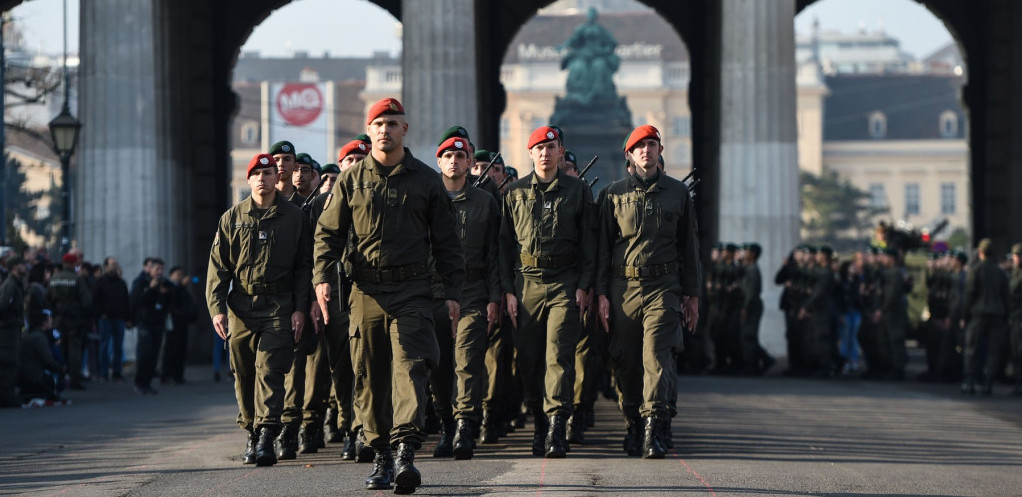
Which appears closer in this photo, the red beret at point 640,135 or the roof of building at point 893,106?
the red beret at point 640,135

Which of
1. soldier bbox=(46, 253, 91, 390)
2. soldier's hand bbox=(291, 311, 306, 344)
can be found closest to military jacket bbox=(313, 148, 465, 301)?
soldier's hand bbox=(291, 311, 306, 344)

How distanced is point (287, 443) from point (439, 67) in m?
16.3

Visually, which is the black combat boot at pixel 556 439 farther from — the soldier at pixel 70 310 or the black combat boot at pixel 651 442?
the soldier at pixel 70 310

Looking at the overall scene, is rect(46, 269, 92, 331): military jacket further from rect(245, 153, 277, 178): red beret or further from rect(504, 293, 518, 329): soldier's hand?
rect(504, 293, 518, 329): soldier's hand

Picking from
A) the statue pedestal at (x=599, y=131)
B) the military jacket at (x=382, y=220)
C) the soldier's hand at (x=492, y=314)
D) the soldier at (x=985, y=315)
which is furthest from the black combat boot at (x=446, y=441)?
the statue pedestal at (x=599, y=131)

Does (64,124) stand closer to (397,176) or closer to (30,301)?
(30,301)

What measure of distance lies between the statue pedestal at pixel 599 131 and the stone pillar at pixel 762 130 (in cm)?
5344

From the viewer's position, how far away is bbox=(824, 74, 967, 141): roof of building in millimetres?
145500

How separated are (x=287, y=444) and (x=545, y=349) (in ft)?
6.63

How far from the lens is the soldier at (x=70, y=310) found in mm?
24531

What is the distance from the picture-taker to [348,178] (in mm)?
11219

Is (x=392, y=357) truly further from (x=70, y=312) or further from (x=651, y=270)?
(x=70, y=312)

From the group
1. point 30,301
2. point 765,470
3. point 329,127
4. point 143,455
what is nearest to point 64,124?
point 30,301

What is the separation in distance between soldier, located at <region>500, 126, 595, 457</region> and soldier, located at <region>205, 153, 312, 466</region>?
5.25 feet
